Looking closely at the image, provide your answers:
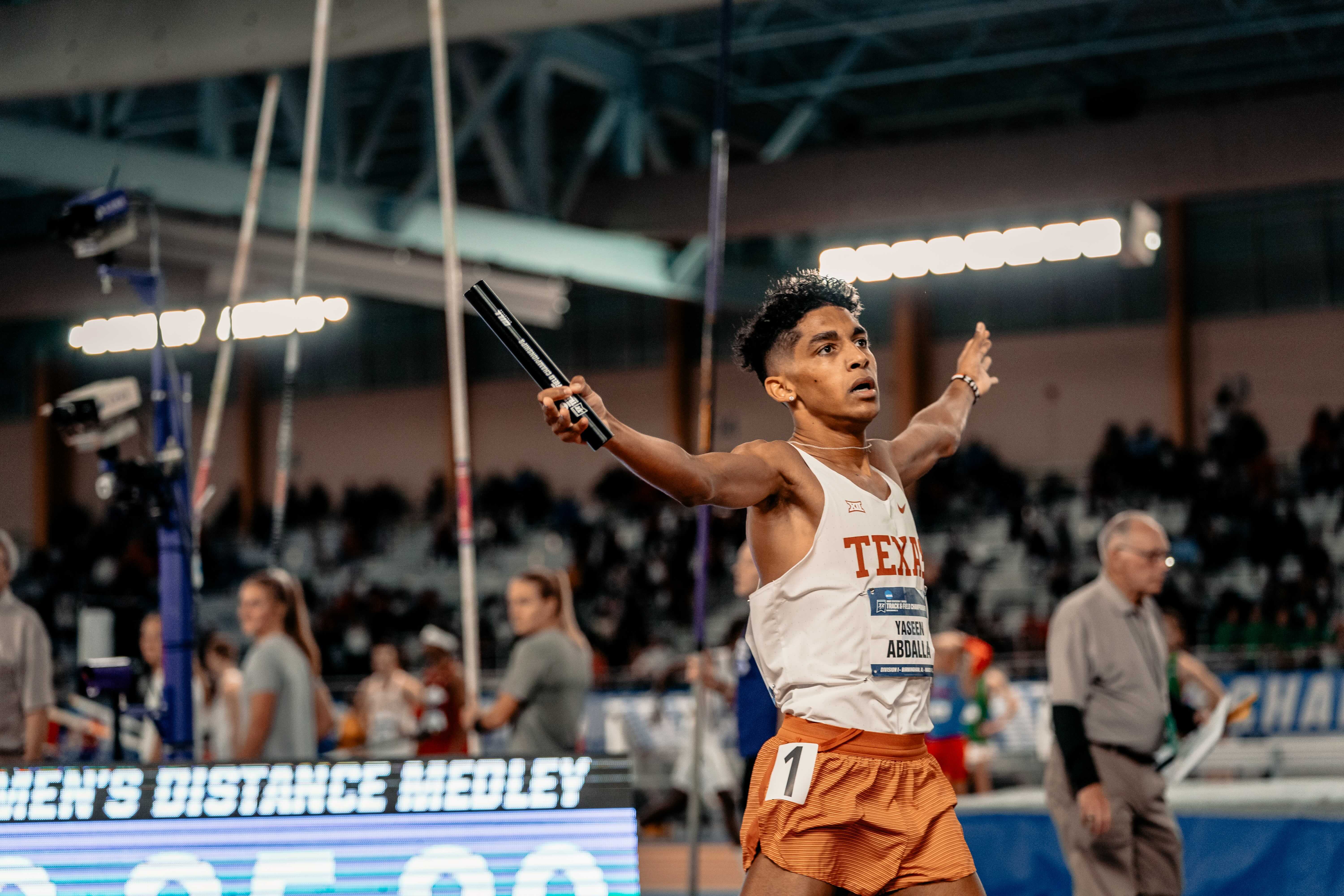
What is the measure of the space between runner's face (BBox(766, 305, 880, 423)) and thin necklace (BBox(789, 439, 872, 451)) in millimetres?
60

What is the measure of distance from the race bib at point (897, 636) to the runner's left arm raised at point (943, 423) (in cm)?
47

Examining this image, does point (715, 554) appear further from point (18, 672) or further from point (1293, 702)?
point (18, 672)

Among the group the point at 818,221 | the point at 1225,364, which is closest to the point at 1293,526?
the point at 1225,364

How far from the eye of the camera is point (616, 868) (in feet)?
13.8

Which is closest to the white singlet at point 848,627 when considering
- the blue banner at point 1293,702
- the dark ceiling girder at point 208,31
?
the dark ceiling girder at point 208,31

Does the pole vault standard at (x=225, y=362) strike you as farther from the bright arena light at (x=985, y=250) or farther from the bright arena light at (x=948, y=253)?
the bright arena light at (x=985, y=250)

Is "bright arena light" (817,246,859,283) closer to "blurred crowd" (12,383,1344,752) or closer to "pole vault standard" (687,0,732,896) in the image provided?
"blurred crowd" (12,383,1344,752)

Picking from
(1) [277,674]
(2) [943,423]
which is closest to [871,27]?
(1) [277,674]

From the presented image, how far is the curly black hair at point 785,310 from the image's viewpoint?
332 centimetres

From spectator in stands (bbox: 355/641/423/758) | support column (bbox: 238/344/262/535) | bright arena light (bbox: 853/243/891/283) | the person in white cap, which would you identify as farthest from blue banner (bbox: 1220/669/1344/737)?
support column (bbox: 238/344/262/535)

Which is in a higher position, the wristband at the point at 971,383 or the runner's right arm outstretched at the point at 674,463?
the wristband at the point at 971,383

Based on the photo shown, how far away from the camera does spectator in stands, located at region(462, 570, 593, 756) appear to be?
586 centimetres

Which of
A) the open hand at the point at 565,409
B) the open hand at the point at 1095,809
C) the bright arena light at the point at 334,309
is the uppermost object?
the bright arena light at the point at 334,309

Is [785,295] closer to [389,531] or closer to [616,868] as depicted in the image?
[616,868]
